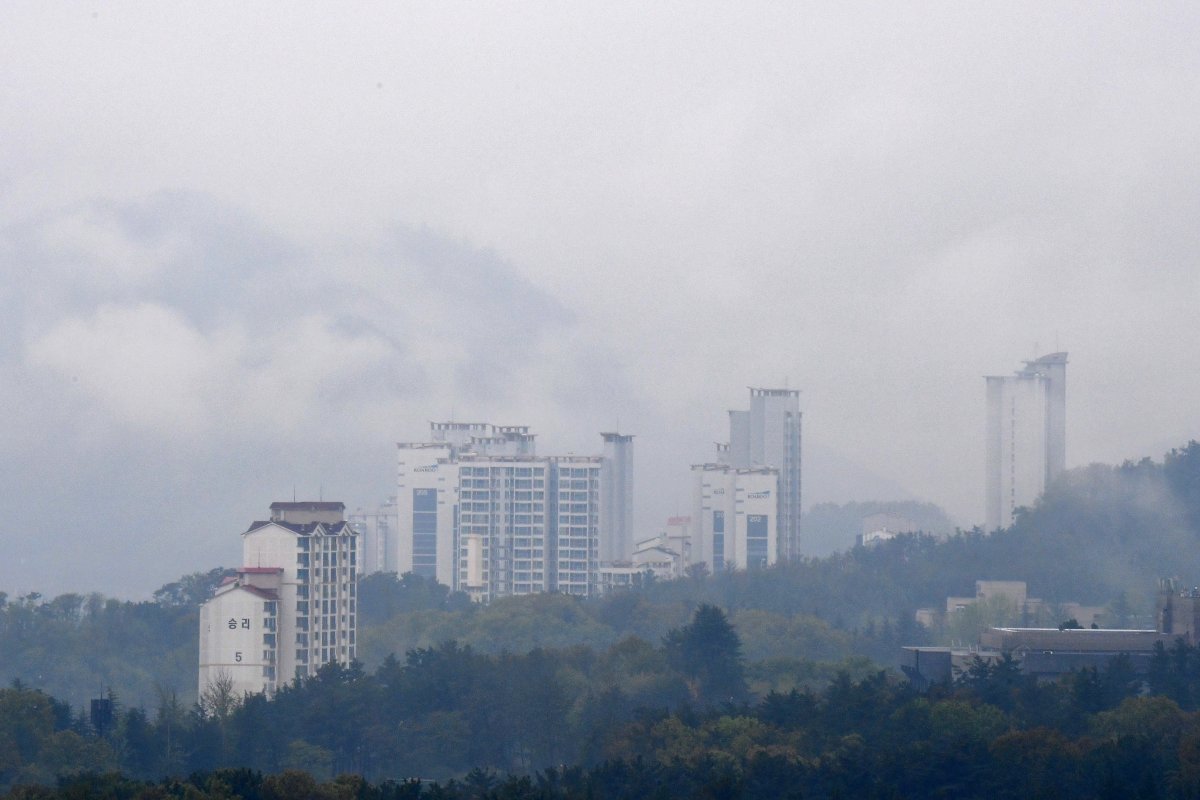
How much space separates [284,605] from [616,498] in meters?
33.1

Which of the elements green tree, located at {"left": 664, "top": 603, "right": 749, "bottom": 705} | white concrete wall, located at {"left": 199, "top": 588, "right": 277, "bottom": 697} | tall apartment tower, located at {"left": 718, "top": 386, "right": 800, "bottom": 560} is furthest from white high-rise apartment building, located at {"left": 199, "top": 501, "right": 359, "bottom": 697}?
tall apartment tower, located at {"left": 718, "top": 386, "right": 800, "bottom": 560}

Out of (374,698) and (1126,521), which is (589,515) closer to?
(1126,521)

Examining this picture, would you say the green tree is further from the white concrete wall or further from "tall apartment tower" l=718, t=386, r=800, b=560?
"tall apartment tower" l=718, t=386, r=800, b=560

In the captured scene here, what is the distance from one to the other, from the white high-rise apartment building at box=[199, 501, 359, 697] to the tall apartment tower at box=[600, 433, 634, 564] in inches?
1155

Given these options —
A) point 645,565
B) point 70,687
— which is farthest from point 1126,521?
point 70,687

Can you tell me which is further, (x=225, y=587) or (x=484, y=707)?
(x=225, y=587)

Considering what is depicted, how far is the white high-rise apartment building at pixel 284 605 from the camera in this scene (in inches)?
1478

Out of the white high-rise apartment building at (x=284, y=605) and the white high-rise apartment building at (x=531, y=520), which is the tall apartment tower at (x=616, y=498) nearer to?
the white high-rise apartment building at (x=531, y=520)

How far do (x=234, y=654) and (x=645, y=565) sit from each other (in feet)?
113

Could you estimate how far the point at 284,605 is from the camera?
38531mm

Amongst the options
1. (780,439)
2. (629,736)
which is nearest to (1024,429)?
(780,439)

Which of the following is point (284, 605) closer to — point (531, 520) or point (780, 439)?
point (531, 520)

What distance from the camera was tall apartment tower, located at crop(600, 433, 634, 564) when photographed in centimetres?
7019

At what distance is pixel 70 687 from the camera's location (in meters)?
48.2
